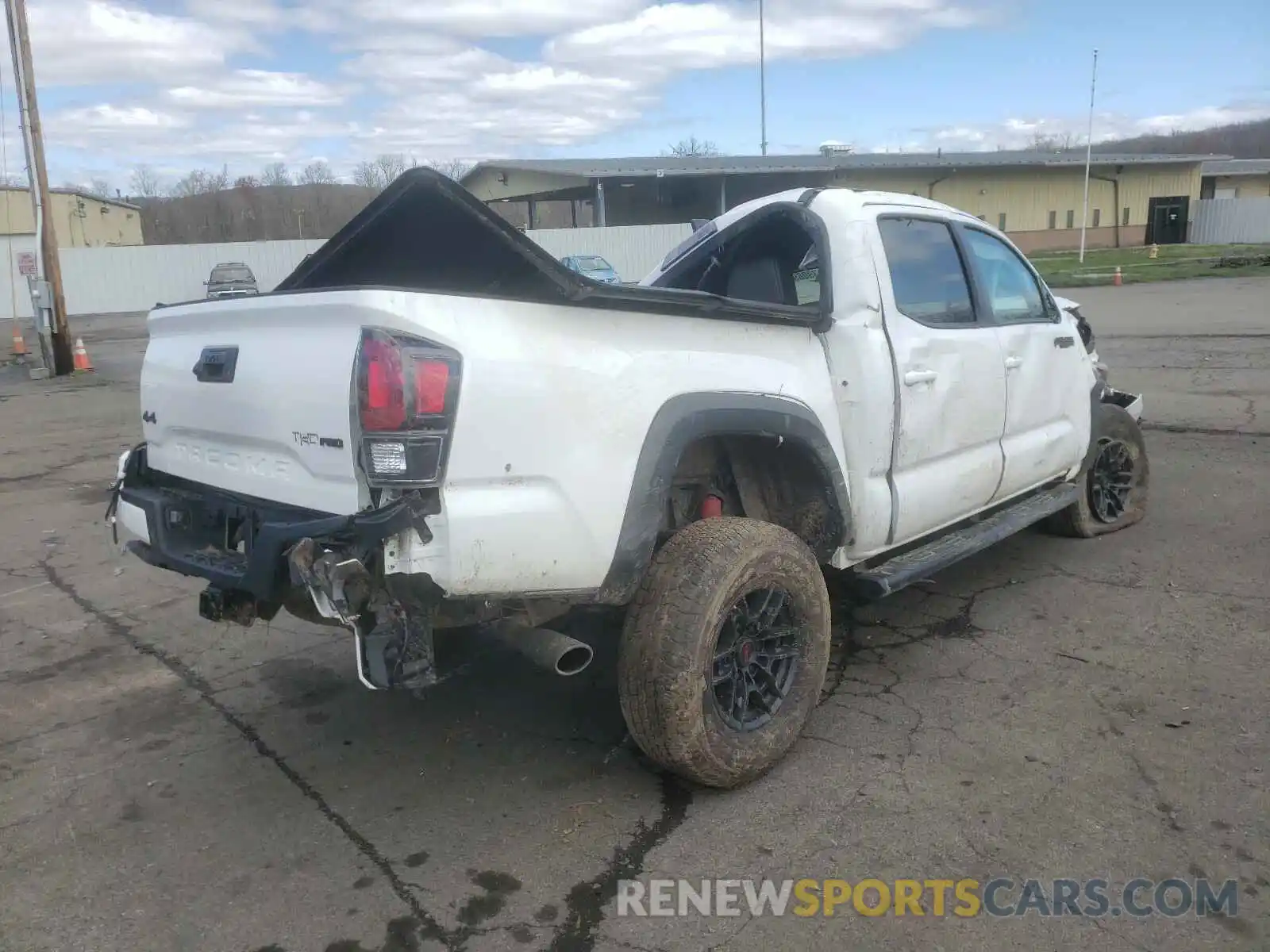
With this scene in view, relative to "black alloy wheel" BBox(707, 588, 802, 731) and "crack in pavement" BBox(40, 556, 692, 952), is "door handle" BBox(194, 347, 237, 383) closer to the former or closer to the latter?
"crack in pavement" BBox(40, 556, 692, 952)

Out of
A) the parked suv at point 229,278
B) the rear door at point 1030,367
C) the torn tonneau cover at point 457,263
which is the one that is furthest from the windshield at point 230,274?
the rear door at point 1030,367

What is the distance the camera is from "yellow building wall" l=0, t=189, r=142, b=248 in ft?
142

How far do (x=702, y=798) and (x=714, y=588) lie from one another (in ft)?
2.47

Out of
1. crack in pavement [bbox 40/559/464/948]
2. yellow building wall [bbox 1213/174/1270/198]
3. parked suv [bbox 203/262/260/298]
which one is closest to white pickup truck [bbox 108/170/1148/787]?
crack in pavement [bbox 40/559/464/948]

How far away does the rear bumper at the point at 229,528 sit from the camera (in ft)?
8.80

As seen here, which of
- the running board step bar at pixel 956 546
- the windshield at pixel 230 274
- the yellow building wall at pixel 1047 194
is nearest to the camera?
the running board step bar at pixel 956 546

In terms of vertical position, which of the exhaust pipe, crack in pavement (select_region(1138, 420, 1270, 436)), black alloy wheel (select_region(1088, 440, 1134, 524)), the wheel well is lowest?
crack in pavement (select_region(1138, 420, 1270, 436))

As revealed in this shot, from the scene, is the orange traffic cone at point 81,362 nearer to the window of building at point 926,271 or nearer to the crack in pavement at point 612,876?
the window of building at point 926,271

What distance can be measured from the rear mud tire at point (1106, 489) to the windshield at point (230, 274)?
3262 centimetres

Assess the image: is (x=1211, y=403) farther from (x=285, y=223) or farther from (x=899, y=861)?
(x=285, y=223)

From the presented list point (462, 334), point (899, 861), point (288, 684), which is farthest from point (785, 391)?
point (288, 684)

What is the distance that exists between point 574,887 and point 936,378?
247 centimetres

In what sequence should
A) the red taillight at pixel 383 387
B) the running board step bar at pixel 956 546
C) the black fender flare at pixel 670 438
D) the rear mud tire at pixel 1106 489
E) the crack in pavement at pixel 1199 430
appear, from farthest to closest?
the crack in pavement at pixel 1199 430
the rear mud tire at pixel 1106 489
the running board step bar at pixel 956 546
the black fender flare at pixel 670 438
the red taillight at pixel 383 387

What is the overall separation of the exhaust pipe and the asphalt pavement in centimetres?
28
